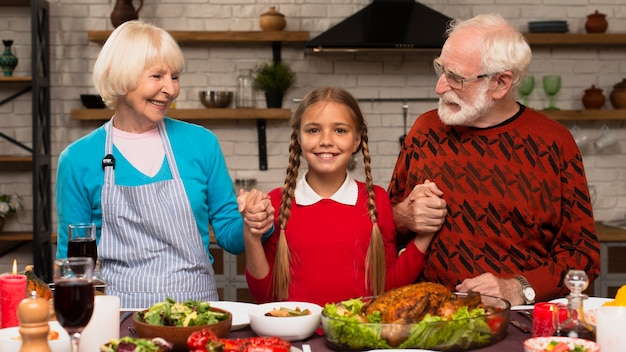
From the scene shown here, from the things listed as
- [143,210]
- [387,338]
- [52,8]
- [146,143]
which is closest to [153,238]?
[143,210]

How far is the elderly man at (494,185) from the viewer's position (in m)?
2.45

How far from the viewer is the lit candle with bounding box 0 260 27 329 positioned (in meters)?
1.82

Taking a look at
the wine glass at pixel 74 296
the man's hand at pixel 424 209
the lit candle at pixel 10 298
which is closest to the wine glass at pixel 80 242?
the lit candle at pixel 10 298

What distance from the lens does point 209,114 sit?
4984 millimetres

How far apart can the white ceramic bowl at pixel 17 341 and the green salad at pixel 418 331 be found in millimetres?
523

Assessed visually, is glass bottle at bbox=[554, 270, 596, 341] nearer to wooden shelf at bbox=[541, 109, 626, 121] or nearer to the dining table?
the dining table

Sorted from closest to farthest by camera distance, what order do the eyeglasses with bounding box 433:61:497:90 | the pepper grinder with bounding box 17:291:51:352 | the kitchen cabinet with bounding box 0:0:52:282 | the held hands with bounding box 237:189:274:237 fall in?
1. the pepper grinder with bounding box 17:291:51:352
2. the held hands with bounding box 237:189:274:237
3. the eyeglasses with bounding box 433:61:497:90
4. the kitchen cabinet with bounding box 0:0:52:282

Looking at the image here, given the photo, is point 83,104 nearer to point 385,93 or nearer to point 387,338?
point 385,93

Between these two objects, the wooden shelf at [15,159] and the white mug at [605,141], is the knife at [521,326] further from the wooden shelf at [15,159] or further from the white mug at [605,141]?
the wooden shelf at [15,159]

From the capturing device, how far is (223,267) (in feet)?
15.7

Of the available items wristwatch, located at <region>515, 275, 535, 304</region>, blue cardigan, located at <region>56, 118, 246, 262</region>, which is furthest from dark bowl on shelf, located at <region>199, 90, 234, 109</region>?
wristwatch, located at <region>515, 275, 535, 304</region>

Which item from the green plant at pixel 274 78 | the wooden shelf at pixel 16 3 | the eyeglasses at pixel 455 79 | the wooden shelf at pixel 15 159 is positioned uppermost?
the wooden shelf at pixel 16 3

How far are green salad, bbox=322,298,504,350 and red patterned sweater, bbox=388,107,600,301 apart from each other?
0.72 m

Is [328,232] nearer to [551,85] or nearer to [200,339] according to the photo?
[200,339]
